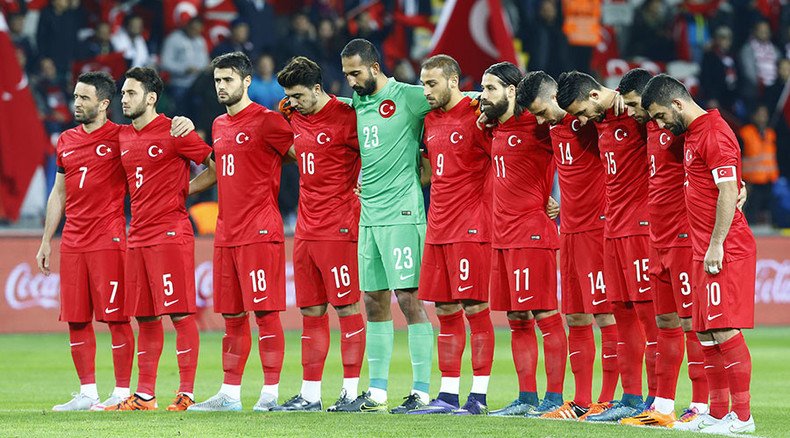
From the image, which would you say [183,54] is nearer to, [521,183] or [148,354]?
[148,354]

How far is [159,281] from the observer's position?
1083 cm

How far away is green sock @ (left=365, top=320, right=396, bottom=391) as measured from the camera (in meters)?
10.7

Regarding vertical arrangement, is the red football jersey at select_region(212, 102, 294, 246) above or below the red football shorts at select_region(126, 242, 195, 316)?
above

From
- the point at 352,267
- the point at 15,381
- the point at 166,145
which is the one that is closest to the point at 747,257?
the point at 352,267

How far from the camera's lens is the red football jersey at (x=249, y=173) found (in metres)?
10.8

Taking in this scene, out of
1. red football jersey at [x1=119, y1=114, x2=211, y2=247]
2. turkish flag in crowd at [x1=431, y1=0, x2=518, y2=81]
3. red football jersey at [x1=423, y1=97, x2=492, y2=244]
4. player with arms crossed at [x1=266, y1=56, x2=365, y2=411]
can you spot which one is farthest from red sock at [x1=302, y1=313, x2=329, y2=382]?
turkish flag in crowd at [x1=431, y1=0, x2=518, y2=81]

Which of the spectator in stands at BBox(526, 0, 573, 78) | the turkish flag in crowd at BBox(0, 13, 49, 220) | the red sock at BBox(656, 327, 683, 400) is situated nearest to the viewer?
the red sock at BBox(656, 327, 683, 400)

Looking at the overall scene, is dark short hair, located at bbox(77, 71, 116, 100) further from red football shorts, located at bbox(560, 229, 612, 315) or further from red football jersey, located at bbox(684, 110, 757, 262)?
red football jersey, located at bbox(684, 110, 757, 262)

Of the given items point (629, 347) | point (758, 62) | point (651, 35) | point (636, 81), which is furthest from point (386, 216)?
point (758, 62)

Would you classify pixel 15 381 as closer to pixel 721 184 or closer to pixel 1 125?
pixel 1 125

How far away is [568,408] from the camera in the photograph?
10047 mm

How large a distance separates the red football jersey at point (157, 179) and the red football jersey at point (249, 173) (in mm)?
242

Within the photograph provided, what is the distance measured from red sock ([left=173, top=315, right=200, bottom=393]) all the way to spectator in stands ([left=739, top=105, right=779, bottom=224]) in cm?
1279

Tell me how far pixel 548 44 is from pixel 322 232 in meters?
11.8
